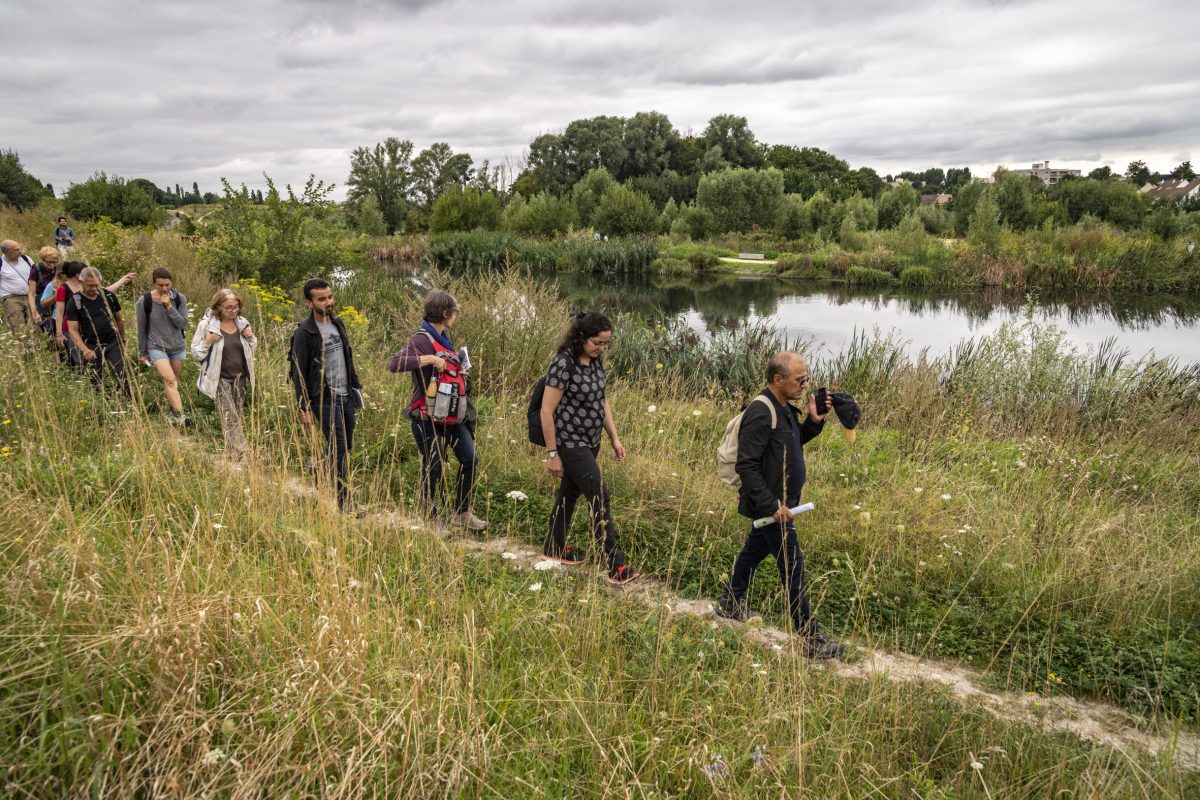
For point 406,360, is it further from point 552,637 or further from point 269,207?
point 269,207

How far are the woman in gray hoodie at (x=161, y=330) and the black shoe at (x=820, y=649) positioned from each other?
220 inches

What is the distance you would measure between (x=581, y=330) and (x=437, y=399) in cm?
109

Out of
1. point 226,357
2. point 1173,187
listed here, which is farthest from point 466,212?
point 1173,187

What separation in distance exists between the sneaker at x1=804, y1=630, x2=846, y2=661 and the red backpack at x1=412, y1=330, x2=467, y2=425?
2.51 metres

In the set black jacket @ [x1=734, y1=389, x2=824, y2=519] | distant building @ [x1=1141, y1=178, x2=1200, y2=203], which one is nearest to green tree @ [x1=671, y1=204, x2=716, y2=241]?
black jacket @ [x1=734, y1=389, x2=824, y2=519]

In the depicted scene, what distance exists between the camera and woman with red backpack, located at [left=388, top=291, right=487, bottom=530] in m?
4.61

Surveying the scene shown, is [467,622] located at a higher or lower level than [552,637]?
higher

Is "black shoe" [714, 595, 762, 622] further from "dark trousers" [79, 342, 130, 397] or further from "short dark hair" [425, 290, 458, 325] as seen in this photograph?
A: "dark trousers" [79, 342, 130, 397]

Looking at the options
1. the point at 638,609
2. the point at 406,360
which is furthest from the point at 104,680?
the point at 406,360

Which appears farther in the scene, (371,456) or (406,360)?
(371,456)

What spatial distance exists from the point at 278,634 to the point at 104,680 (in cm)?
49

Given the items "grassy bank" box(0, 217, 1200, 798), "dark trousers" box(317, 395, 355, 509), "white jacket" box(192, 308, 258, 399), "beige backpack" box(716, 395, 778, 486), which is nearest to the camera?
"grassy bank" box(0, 217, 1200, 798)

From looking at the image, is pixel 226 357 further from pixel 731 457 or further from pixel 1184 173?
pixel 1184 173

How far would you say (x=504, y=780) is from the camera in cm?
215
